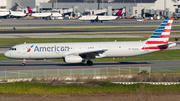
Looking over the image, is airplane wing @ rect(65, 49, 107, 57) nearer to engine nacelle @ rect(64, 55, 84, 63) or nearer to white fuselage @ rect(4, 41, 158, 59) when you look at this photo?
white fuselage @ rect(4, 41, 158, 59)

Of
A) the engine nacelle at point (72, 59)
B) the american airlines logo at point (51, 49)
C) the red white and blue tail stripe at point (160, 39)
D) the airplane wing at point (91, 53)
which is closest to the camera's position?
the engine nacelle at point (72, 59)

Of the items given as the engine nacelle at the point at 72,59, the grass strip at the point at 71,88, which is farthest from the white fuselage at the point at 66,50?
the grass strip at the point at 71,88

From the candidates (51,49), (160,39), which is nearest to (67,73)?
(51,49)

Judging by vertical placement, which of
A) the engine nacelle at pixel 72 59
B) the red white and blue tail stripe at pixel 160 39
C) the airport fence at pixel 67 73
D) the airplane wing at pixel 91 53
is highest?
the red white and blue tail stripe at pixel 160 39

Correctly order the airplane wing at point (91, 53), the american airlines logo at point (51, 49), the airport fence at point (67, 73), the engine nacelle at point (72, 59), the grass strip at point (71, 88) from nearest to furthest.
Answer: the grass strip at point (71, 88) → the airport fence at point (67, 73) → the engine nacelle at point (72, 59) → the airplane wing at point (91, 53) → the american airlines logo at point (51, 49)

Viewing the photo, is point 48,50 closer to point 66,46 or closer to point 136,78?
point 66,46

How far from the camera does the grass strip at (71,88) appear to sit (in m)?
28.2

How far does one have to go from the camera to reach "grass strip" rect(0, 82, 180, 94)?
92.5 feet

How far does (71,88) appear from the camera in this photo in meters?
28.8

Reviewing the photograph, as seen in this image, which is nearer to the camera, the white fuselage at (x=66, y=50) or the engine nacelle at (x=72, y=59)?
the engine nacelle at (x=72, y=59)

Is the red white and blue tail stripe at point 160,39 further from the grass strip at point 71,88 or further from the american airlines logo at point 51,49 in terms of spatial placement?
the grass strip at point 71,88

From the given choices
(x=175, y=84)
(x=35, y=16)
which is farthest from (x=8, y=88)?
(x=35, y=16)

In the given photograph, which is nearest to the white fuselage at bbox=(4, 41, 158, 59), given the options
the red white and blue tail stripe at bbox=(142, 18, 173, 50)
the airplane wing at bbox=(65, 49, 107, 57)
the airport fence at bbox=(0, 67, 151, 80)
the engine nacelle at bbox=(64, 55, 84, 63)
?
the airplane wing at bbox=(65, 49, 107, 57)

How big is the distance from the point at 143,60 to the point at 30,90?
2701 centimetres
